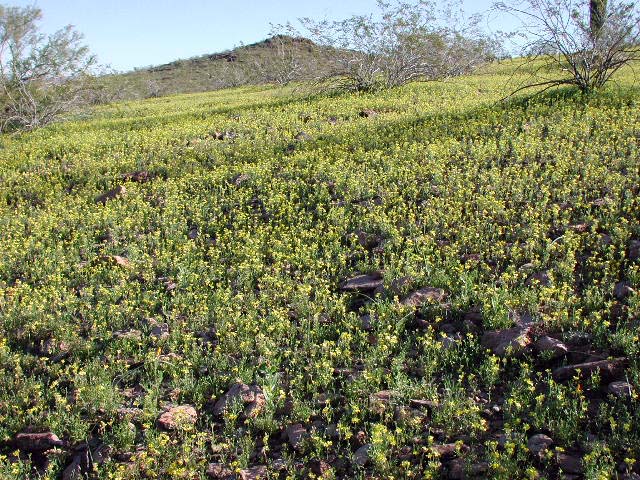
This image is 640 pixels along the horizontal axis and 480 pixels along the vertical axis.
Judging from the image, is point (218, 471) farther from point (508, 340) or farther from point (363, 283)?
point (363, 283)

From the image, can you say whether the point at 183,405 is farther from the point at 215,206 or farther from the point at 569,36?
the point at 569,36

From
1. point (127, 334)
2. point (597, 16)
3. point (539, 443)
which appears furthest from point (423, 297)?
point (597, 16)

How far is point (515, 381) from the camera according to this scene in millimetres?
4312

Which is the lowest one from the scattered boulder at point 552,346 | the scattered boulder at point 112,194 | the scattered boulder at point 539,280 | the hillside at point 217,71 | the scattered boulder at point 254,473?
the scattered boulder at point 254,473

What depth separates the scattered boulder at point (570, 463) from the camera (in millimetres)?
3467

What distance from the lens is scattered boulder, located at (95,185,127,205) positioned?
10.0 m

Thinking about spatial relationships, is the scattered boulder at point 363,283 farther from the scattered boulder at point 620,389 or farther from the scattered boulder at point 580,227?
the scattered boulder at point 620,389

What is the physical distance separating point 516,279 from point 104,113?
70.2 feet

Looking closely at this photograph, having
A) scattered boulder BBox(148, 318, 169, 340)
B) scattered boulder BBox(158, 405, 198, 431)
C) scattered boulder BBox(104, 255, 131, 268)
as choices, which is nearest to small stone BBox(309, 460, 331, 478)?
scattered boulder BBox(158, 405, 198, 431)

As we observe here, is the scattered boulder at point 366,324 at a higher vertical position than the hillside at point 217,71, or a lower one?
lower

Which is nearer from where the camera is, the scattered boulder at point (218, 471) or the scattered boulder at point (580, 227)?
the scattered boulder at point (218, 471)

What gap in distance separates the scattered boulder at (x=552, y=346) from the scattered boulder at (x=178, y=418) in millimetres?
2885

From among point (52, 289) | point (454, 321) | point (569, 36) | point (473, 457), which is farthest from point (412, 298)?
point (569, 36)

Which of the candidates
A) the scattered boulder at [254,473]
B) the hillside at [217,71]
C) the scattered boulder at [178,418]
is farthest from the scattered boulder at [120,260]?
the hillside at [217,71]
